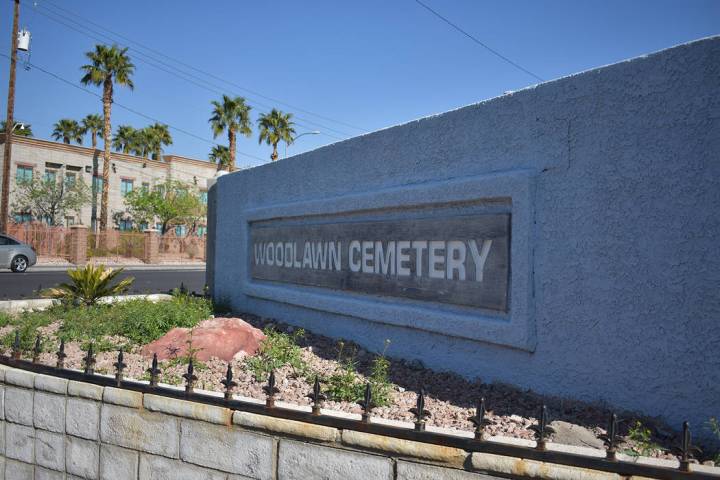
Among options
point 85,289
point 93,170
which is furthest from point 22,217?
point 85,289

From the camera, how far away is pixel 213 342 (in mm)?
5000

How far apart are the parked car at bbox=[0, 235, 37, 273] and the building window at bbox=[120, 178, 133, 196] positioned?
20.9 meters

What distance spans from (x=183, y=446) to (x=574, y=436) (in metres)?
2.24

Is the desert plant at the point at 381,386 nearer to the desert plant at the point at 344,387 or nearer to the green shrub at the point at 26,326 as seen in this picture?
the desert plant at the point at 344,387

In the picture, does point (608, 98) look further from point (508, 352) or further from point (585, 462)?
point (585, 462)

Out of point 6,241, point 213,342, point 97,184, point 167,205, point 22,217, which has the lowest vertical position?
point 213,342

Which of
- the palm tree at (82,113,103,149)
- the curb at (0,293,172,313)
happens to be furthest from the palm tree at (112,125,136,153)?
the curb at (0,293,172,313)

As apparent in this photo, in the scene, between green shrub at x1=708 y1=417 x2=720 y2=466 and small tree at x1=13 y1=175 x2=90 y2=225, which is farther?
small tree at x1=13 y1=175 x2=90 y2=225

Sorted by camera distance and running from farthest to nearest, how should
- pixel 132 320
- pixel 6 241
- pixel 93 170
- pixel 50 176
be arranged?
1. pixel 93 170
2. pixel 50 176
3. pixel 6 241
4. pixel 132 320

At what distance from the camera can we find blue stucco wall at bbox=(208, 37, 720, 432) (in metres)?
2.94

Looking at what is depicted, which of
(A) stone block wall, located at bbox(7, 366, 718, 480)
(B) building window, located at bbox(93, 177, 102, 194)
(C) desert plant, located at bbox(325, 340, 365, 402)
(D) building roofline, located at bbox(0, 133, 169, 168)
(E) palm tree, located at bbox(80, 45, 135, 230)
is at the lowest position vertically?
(A) stone block wall, located at bbox(7, 366, 718, 480)

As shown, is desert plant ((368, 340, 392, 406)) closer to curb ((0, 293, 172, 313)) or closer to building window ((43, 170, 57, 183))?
curb ((0, 293, 172, 313))

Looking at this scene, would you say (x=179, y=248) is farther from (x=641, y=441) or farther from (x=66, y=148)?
(x=641, y=441)

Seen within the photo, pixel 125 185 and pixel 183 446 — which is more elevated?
pixel 125 185
